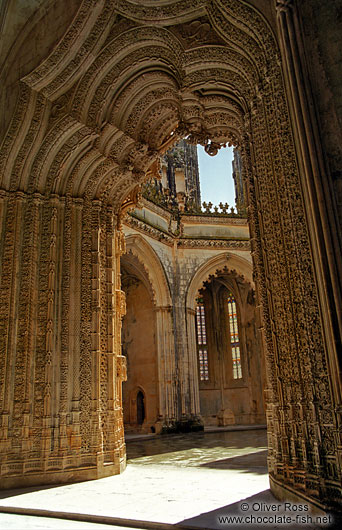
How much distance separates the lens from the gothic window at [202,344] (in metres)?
22.2

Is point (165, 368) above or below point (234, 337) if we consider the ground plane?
below

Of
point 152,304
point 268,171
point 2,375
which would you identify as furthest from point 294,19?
point 152,304

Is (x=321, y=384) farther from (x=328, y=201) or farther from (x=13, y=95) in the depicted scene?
(x=13, y=95)

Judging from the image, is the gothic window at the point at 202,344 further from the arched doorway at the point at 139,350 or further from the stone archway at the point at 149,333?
the stone archway at the point at 149,333

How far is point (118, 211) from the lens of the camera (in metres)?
8.18

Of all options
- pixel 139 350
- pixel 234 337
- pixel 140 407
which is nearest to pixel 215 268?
Answer: pixel 139 350

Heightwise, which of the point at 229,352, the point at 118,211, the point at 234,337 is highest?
the point at 118,211

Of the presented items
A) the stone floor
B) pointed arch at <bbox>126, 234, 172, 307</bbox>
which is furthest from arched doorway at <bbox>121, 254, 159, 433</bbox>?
the stone floor

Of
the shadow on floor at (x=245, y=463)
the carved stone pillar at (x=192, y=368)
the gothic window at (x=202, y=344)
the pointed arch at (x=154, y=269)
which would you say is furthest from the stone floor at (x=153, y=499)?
the gothic window at (x=202, y=344)

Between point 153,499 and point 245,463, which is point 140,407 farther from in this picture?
point 153,499

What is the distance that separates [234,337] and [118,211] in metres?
15.7

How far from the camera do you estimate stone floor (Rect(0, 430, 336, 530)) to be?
12.0 ft

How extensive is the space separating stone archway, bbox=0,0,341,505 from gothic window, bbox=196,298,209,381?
15.3 meters

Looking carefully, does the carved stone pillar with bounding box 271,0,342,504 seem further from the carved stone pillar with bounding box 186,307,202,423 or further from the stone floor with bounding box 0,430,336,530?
the carved stone pillar with bounding box 186,307,202,423
